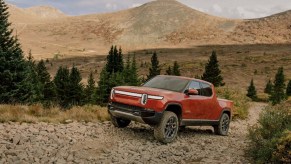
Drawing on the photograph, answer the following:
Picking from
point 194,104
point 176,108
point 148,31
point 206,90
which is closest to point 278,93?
point 206,90

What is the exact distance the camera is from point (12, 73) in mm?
24203

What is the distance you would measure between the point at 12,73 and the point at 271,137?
1912 centimetres

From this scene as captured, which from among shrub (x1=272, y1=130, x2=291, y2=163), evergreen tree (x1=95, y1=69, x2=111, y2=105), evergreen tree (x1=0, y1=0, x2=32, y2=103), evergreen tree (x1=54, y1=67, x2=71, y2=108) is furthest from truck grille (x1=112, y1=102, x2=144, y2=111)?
evergreen tree (x1=54, y1=67, x2=71, y2=108)

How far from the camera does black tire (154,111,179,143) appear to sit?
9961 millimetres

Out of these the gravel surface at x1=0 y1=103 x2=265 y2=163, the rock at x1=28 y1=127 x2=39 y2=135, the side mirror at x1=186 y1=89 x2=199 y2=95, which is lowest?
the gravel surface at x1=0 y1=103 x2=265 y2=163

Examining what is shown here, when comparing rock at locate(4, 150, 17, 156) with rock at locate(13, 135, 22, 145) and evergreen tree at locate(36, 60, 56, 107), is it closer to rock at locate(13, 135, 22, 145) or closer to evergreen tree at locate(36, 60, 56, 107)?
rock at locate(13, 135, 22, 145)

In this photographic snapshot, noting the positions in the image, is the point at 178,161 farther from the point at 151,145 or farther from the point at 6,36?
the point at 6,36

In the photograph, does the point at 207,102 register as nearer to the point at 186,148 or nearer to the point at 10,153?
the point at 186,148

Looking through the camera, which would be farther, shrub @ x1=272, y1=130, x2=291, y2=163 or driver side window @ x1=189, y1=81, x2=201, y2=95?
driver side window @ x1=189, y1=81, x2=201, y2=95

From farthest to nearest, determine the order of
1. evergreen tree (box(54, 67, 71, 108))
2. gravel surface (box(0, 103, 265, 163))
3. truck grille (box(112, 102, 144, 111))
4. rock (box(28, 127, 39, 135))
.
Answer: evergreen tree (box(54, 67, 71, 108)) < truck grille (box(112, 102, 144, 111)) < rock (box(28, 127, 39, 135)) < gravel surface (box(0, 103, 265, 163))

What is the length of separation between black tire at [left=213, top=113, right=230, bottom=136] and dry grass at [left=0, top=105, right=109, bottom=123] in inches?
160

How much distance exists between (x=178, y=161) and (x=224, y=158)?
4.40ft

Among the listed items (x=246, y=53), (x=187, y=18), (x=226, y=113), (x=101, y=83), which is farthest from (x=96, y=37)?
(x=226, y=113)

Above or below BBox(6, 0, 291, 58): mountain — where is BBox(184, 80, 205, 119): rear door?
below
